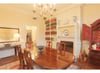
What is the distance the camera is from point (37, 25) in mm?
4980

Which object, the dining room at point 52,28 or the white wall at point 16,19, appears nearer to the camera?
the dining room at point 52,28

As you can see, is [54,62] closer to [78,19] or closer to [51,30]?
[78,19]

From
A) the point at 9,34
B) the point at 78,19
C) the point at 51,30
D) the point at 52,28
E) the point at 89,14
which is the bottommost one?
the point at 9,34

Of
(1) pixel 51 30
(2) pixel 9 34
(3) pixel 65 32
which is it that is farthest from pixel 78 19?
(2) pixel 9 34

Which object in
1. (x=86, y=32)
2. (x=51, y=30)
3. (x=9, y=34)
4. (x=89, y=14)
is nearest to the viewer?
(x=86, y=32)

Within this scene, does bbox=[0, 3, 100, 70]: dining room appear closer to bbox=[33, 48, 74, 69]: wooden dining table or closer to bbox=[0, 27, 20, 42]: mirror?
bbox=[0, 27, 20, 42]: mirror

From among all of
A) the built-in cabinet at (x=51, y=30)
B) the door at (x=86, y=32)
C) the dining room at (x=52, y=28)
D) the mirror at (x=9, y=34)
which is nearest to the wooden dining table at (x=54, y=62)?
the dining room at (x=52, y=28)

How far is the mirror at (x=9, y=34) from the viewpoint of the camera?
3488mm

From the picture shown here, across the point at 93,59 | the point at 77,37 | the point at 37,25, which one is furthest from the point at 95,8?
the point at 37,25

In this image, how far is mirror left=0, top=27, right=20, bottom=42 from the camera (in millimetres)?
3488

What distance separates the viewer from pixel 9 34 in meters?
3.75

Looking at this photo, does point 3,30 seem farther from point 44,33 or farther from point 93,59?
point 93,59

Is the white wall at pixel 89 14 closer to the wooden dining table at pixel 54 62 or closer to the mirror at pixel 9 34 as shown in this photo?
the wooden dining table at pixel 54 62

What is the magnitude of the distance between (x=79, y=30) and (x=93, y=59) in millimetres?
1363
